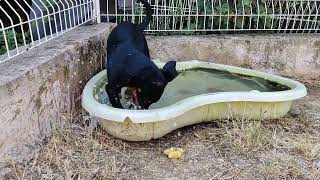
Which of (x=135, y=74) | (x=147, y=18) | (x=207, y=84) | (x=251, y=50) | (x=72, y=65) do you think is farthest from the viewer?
(x=251, y=50)

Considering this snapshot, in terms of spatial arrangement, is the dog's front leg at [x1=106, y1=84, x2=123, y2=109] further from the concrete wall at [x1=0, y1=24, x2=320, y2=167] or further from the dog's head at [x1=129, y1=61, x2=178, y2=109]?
the concrete wall at [x1=0, y1=24, x2=320, y2=167]

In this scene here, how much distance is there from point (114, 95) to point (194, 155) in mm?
905

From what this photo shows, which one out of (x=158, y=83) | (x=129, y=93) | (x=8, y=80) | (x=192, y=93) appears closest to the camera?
(x=8, y=80)

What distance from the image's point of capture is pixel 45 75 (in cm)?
329

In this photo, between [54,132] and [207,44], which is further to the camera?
[207,44]

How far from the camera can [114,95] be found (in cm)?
352

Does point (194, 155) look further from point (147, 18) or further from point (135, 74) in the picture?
point (147, 18)

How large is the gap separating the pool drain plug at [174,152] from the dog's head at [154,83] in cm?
46

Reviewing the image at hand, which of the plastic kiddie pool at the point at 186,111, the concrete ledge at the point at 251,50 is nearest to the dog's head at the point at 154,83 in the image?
the plastic kiddie pool at the point at 186,111

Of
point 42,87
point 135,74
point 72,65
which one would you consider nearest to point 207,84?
point 135,74

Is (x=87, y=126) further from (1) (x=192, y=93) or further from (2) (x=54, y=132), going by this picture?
(1) (x=192, y=93)

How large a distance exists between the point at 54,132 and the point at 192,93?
1496mm

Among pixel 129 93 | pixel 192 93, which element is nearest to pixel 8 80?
pixel 129 93

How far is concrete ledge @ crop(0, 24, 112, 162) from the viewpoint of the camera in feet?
9.44
